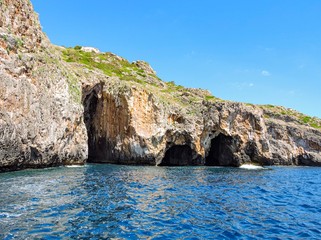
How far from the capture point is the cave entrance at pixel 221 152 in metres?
68.8

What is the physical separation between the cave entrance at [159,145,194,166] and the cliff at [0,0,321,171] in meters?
0.23

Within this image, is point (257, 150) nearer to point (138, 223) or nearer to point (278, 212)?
point (278, 212)

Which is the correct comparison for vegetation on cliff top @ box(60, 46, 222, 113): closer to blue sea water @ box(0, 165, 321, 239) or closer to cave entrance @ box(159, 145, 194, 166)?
cave entrance @ box(159, 145, 194, 166)

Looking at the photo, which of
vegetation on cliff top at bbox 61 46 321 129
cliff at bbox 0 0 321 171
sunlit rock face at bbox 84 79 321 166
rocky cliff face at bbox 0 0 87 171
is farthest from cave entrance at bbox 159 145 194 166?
rocky cliff face at bbox 0 0 87 171

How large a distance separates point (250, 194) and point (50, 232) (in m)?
18.8

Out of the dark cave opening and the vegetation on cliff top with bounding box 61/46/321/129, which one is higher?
the vegetation on cliff top with bounding box 61/46/321/129

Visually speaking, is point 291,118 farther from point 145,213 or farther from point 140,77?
point 145,213

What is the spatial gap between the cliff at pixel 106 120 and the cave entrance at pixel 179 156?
0.76 ft

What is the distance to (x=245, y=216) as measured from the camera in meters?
18.0

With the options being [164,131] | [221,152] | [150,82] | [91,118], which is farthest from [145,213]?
[150,82]

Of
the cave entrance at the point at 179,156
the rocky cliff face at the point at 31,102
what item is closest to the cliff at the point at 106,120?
the rocky cliff face at the point at 31,102

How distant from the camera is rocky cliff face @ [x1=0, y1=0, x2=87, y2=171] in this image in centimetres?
3172

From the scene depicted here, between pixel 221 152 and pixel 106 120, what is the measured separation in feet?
96.9

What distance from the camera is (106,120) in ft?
190
